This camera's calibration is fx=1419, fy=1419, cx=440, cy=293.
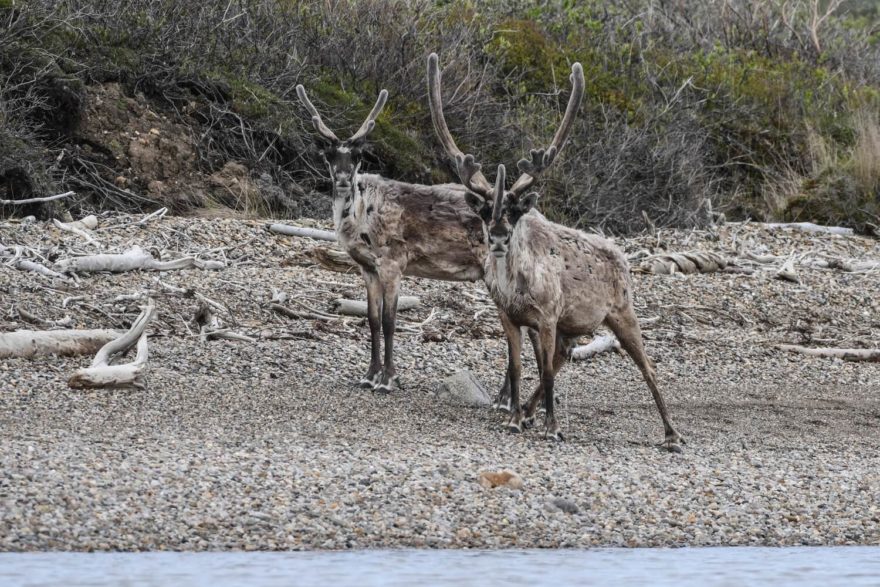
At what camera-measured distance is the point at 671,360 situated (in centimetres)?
1237

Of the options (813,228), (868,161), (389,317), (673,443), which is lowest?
(813,228)

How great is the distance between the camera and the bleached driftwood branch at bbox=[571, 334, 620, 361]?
12121 mm

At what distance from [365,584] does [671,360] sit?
681cm

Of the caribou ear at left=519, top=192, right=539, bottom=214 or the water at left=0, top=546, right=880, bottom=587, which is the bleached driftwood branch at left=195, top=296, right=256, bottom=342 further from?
the water at left=0, top=546, right=880, bottom=587

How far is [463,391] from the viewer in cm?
1023

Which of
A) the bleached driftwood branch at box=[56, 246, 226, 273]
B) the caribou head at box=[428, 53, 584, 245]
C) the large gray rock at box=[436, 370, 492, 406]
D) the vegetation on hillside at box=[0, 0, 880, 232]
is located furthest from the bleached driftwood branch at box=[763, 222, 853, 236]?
the caribou head at box=[428, 53, 584, 245]

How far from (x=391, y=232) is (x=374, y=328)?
731mm

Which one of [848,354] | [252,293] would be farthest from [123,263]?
[848,354]

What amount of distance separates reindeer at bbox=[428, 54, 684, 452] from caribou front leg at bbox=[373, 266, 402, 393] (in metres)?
1.40

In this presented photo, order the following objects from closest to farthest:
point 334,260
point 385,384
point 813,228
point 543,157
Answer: point 543,157, point 385,384, point 334,260, point 813,228

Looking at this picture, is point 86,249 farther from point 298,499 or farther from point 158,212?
point 298,499

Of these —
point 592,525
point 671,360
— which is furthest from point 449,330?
point 592,525

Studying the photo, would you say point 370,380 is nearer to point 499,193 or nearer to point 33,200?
point 499,193

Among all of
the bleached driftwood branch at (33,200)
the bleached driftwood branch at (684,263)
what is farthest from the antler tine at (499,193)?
the bleached driftwood branch at (684,263)
